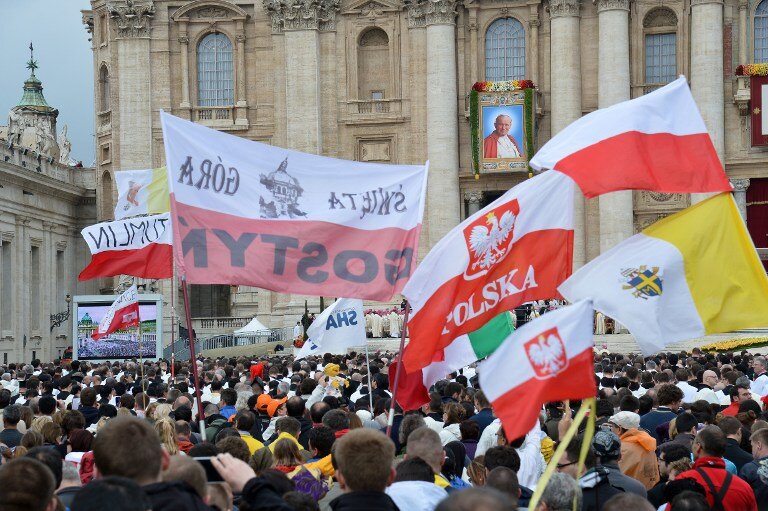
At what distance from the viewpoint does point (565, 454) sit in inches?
388

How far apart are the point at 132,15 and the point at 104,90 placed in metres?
4.74

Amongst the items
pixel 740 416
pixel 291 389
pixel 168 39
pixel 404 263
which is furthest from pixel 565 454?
pixel 168 39

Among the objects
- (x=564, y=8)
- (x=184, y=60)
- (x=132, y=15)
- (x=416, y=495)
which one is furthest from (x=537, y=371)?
(x=132, y=15)

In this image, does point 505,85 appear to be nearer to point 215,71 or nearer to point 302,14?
point 302,14

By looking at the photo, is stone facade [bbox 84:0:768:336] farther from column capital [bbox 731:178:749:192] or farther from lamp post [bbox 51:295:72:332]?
lamp post [bbox 51:295:72:332]

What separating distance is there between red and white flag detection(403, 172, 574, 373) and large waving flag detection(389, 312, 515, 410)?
42 centimetres

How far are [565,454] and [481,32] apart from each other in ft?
156

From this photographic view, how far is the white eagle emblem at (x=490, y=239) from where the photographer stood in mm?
10547

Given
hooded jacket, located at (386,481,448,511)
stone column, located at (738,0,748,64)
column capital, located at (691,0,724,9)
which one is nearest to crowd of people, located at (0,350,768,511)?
hooded jacket, located at (386,481,448,511)

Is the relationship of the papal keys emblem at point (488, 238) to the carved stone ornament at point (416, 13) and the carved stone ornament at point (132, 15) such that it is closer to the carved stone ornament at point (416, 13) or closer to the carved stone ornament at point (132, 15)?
the carved stone ornament at point (416, 13)

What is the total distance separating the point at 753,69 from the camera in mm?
52844

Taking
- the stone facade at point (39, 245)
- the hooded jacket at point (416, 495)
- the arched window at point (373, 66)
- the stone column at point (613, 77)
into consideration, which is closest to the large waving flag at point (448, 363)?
the hooded jacket at point (416, 495)

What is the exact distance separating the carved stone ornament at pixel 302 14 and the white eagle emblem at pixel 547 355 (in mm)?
48827

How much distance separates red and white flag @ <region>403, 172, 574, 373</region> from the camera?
10469mm
